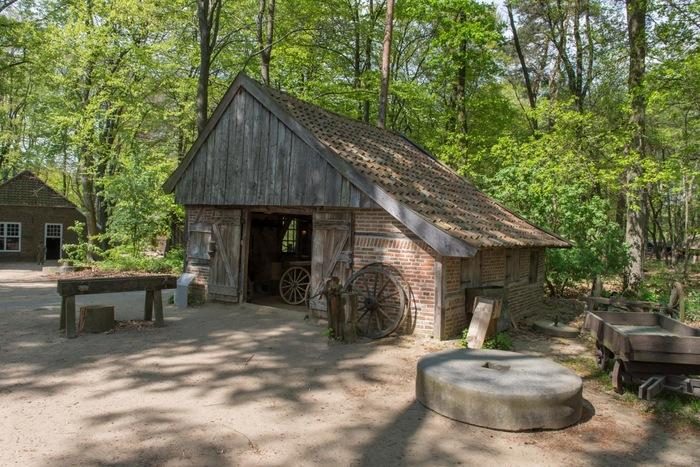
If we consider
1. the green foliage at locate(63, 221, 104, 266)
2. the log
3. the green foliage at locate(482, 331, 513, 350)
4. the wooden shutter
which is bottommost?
the green foliage at locate(482, 331, 513, 350)

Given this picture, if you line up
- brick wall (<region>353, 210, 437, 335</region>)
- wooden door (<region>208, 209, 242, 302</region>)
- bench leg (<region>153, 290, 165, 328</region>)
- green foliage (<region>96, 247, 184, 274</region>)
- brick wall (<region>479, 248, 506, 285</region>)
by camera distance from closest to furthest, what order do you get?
brick wall (<region>353, 210, 437, 335</region>) → bench leg (<region>153, 290, 165, 328</region>) → brick wall (<region>479, 248, 506, 285</region>) → wooden door (<region>208, 209, 242, 302</region>) → green foliage (<region>96, 247, 184, 274</region>)

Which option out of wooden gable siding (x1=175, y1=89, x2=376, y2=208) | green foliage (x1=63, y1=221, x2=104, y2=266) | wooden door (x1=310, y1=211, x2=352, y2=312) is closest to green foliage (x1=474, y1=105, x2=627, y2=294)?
wooden door (x1=310, y1=211, x2=352, y2=312)

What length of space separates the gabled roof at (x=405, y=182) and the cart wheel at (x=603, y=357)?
8.32 ft

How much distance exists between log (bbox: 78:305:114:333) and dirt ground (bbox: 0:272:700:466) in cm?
32

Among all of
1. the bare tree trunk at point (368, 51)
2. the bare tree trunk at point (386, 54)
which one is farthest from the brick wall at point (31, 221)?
the bare tree trunk at point (386, 54)

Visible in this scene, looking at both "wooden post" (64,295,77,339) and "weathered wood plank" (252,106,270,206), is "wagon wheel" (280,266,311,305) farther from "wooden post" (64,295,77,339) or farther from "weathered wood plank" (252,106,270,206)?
"wooden post" (64,295,77,339)

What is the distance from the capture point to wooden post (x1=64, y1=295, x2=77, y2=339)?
9.31 meters

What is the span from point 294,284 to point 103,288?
5.63 meters

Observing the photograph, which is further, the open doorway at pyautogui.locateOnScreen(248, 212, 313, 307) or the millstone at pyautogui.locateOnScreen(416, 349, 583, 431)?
the open doorway at pyautogui.locateOnScreen(248, 212, 313, 307)

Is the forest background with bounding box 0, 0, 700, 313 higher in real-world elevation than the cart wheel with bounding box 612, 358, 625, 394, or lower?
higher

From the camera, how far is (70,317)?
9359mm

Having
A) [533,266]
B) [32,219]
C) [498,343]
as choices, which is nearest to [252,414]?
[498,343]

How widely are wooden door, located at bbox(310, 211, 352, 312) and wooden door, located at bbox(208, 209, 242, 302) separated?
2.62 meters

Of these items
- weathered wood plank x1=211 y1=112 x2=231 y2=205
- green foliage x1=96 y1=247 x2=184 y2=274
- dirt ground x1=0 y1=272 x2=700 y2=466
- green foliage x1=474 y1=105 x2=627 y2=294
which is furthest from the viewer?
green foliage x1=96 y1=247 x2=184 y2=274
